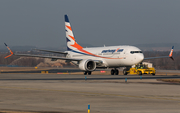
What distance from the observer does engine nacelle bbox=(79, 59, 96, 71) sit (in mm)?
62250

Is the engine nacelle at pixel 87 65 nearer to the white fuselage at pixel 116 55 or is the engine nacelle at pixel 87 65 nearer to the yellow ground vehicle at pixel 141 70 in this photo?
the white fuselage at pixel 116 55

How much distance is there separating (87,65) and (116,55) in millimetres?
6602

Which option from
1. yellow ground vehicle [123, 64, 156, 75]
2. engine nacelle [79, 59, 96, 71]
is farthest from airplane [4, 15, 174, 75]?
yellow ground vehicle [123, 64, 156, 75]

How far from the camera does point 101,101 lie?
20.2 metres

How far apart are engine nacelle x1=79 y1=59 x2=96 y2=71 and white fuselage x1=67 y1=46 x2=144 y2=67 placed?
194cm

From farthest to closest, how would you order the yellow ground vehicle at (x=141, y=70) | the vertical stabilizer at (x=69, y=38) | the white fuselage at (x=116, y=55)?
1. the vertical stabilizer at (x=69, y=38)
2. the white fuselage at (x=116, y=55)
3. the yellow ground vehicle at (x=141, y=70)

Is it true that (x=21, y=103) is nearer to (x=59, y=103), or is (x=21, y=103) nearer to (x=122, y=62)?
(x=59, y=103)

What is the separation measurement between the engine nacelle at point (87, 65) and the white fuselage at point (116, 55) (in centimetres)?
194

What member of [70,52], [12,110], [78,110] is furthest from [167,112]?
[70,52]

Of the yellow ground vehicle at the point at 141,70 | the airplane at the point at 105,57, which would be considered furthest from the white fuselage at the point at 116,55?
the yellow ground vehicle at the point at 141,70

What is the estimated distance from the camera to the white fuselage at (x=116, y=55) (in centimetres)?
5888

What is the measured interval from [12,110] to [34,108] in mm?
1279

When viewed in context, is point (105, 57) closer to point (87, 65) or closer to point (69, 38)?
point (87, 65)

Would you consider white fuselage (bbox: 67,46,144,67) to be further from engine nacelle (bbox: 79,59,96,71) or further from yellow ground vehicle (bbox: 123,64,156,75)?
engine nacelle (bbox: 79,59,96,71)
